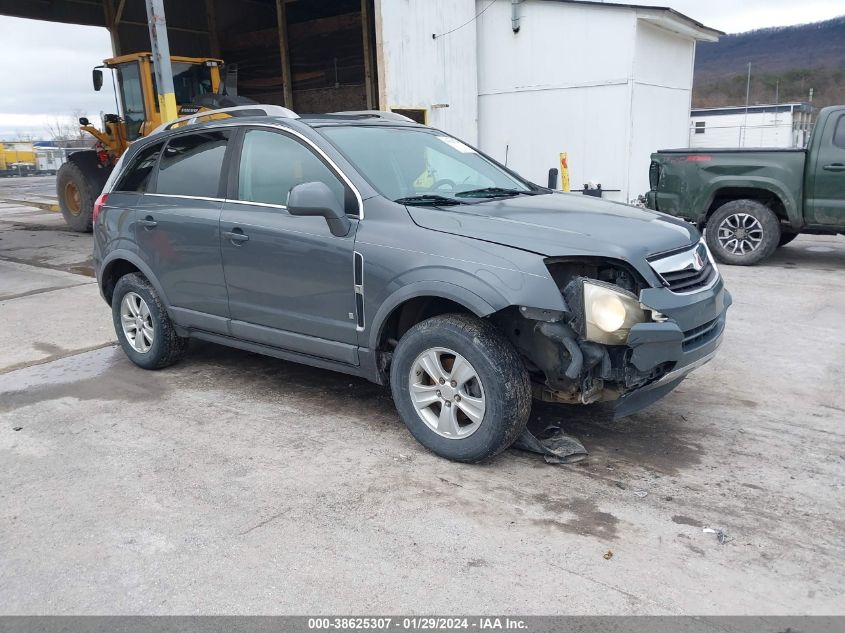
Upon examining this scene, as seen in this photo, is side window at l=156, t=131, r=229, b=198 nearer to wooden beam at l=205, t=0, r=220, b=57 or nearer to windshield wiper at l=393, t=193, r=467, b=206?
→ windshield wiper at l=393, t=193, r=467, b=206

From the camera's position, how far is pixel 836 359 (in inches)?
216

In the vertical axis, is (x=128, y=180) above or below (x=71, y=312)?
above

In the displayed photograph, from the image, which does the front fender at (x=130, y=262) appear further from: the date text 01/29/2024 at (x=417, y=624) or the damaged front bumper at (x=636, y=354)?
the date text 01/29/2024 at (x=417, y=624)

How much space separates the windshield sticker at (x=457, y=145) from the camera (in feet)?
17.0

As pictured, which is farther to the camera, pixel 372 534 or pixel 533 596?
pixel 372 534

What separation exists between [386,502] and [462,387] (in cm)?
72

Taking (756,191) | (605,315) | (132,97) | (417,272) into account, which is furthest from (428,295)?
(132,97)

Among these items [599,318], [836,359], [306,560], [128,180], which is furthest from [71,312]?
[836,359]

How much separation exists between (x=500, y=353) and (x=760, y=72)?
90432 millimetres

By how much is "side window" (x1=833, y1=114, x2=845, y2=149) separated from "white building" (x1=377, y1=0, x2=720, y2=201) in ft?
20.9

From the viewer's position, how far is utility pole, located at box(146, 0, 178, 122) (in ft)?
33.0

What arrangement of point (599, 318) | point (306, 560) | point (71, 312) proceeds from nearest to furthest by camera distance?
point (306, 560)
point (599, 318)
point (71, 312)

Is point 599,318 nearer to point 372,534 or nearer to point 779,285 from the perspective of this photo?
point 372,534

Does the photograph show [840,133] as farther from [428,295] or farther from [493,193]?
[428,295]
